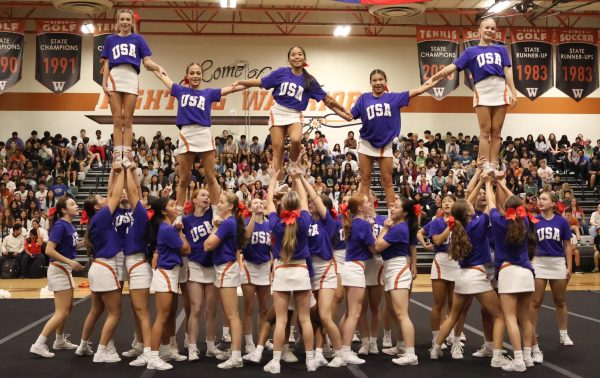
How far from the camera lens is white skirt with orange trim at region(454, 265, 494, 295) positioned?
6977 mm

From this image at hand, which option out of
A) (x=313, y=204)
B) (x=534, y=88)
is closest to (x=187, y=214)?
(x=313, y=204)

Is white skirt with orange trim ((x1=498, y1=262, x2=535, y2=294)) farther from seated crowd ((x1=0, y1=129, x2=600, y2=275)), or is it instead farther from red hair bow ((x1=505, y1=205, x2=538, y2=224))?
seated crowd ((x1=0, y1=129, x2=600, y2=275))

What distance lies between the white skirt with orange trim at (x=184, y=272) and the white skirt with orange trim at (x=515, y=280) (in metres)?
3.43

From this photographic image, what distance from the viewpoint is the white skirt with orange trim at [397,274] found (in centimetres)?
707

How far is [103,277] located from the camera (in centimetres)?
710

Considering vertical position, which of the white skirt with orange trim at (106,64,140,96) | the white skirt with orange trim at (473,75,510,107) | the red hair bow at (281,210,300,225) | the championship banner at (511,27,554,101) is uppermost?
the championship banner at (511,27,554,101)

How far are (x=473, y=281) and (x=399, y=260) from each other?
0.81 metres

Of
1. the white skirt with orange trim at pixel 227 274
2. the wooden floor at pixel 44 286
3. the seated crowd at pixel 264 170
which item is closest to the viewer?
the white skirt with orange trim at pixel 227 274

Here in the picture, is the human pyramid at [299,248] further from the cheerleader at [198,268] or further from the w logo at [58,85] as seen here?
the w logo at [58,85]

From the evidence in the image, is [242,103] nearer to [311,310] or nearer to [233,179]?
[233,179]

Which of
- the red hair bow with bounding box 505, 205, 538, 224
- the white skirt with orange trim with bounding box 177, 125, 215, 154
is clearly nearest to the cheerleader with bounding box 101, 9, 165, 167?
the white skirt with orange trim with bounding box 177, 125, 215, 154

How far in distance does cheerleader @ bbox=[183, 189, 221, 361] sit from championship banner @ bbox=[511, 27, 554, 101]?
53.5 feet

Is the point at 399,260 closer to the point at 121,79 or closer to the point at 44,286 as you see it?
the point at 121,79

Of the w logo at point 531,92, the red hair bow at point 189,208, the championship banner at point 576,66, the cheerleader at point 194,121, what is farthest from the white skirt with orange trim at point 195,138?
the championship banner at point 576,66
